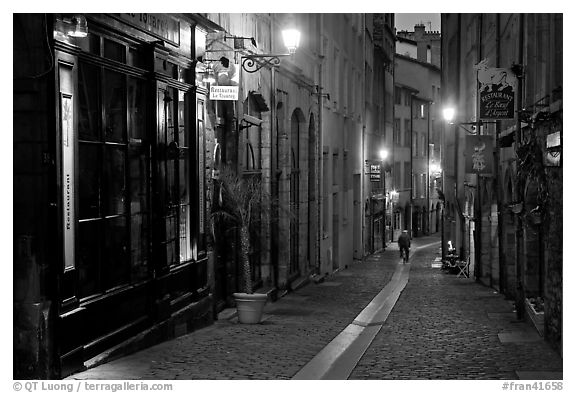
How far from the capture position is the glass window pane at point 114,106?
11.4 m

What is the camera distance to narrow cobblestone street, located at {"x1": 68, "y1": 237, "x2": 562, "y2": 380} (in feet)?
37.4

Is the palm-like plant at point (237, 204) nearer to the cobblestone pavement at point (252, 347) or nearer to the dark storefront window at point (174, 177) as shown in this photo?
the cobblestone pavement at point (252, 347)

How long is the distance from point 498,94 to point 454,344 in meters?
6.15

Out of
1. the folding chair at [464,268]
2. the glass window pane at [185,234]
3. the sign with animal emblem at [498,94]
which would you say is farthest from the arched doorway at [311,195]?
the glass window pane at [185,234]

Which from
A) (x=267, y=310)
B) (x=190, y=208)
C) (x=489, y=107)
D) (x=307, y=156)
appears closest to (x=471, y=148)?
(x=307, y=156)

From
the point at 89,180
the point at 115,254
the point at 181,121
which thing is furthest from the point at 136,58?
the point at 115,254

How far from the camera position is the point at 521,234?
18906 millimetres

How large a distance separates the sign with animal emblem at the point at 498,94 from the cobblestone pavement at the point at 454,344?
395 cm

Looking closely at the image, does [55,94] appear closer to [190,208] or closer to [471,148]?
[190,208]

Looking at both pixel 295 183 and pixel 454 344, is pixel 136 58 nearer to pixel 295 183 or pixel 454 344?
pixel 454 344

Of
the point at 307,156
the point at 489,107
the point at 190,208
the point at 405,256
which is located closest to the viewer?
the point at 190,208

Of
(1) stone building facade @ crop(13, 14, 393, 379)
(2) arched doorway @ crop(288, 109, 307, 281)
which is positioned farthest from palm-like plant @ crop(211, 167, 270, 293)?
(2) arched doorway @ crop(288, 109, 307, 281)
